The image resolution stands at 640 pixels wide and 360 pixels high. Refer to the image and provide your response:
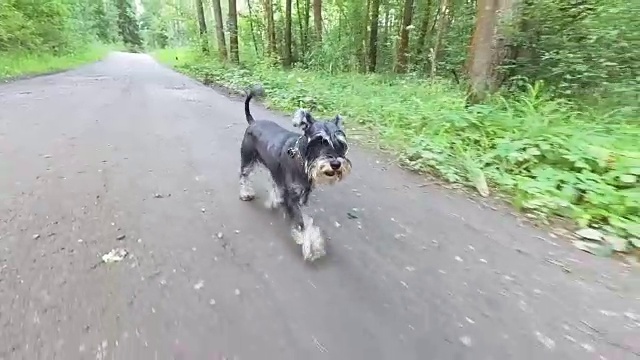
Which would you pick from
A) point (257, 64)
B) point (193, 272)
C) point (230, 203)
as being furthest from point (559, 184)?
point (257, 64)

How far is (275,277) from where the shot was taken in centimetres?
260

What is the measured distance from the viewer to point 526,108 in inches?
219

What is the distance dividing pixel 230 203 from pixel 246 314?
1696mm

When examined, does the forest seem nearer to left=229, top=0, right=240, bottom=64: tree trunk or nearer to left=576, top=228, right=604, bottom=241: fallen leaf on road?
left=576, top=228, right=604, bottom=241: fallen leaf on road

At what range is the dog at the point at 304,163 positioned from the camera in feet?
8.79

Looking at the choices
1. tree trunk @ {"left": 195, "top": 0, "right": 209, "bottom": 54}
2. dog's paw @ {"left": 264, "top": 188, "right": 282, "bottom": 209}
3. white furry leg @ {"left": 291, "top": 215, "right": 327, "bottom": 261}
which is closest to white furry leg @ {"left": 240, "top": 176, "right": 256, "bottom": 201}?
dog's paw @ {"left": 264, "top": 188, "right": 282, "bottom": 209}

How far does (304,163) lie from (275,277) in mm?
814

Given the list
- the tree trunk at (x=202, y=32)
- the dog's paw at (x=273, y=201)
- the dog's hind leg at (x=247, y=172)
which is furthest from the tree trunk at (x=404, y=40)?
the dog's paw at (x=273, y=201)

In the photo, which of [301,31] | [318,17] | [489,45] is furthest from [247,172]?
[301,31]

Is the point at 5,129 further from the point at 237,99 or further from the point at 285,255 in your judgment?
the point at 285,255

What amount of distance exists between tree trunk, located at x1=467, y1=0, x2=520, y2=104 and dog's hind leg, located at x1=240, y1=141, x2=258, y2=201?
4.48 meters

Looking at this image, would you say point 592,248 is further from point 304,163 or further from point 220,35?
point 220,35

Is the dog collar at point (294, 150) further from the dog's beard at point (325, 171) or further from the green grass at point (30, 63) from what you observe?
the green grass at point (30, 63)

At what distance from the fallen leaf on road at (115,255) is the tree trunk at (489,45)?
591 centimetres
